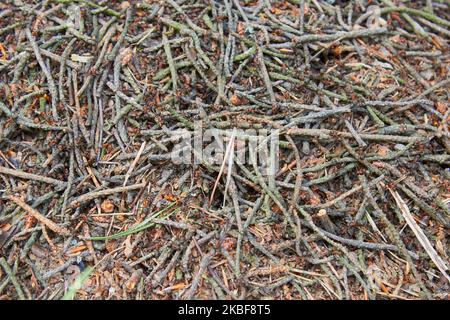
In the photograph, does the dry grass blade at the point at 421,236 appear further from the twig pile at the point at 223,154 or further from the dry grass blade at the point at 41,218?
the dry grass blade at the point at 41,218

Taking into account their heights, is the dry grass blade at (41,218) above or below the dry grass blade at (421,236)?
above

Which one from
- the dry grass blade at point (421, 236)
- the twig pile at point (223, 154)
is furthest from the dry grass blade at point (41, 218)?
the dry grass blade at point (421, 236)

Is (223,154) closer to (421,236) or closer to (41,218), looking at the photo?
(41,218)

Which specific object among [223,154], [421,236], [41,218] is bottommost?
[421,236]

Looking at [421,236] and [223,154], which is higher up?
[223,154]

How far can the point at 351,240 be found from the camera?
2.27 metres

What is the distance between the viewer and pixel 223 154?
7.75 feet

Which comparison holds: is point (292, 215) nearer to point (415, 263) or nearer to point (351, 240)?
point (351, 240)

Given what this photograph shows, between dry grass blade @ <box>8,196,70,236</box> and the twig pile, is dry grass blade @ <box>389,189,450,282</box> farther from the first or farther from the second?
dry grass blade @ <box>8,196,70,236</box>

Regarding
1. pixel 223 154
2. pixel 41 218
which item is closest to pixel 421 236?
→ pixel 223 154

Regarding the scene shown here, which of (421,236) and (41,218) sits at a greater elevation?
(41,218)

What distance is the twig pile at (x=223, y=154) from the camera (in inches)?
87.0

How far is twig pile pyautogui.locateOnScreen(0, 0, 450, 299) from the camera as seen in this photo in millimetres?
2211
